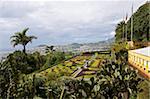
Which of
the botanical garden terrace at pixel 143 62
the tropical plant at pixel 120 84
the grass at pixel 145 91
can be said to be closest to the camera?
the grass at pixel 145 91

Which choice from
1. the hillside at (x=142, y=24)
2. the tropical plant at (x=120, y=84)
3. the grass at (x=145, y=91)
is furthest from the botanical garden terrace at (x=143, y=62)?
the hillside at (x=142, y=24)

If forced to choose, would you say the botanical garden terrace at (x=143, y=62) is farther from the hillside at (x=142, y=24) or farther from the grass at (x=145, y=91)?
the hillside at (x=142, y=24)

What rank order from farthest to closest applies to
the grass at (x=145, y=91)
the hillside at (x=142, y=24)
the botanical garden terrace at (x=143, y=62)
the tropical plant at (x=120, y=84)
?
the hillside at (x=142, y=24)
the botanical garden terrace at (x=143, y=62)
the tropical plant at (x=120, y=84)
the grass at (x=145, y=91)

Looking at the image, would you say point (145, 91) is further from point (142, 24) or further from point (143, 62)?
point (142, 24)

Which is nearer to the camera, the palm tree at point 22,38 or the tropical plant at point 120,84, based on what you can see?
the tropical plant at point 120,84

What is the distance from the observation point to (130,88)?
27578 millimetres

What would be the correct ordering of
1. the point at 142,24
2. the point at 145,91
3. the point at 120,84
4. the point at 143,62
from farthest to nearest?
the point at 142,24
the point at 143,62
the point at 120,84
the point at 145,91

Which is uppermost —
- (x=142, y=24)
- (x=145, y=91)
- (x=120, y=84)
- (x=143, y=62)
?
(x=142, y=24)

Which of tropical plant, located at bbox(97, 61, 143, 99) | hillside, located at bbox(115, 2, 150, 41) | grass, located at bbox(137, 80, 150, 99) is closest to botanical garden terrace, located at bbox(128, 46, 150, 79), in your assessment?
grass, located at bbox(137, 80, 150, 99)

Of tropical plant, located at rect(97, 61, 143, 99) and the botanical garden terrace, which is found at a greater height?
the botanical garden terrace

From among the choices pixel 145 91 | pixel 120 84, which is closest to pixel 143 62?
pixel 145 91

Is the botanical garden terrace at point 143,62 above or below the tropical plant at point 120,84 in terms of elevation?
above

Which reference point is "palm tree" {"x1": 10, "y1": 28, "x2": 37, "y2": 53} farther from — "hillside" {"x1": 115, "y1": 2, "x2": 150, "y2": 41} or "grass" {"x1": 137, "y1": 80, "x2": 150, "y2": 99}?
"grass" {"x1": 137, "y1": 80, "x2": 150, "y2": 99}

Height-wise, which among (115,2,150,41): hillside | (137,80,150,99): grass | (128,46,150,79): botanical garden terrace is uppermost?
(115,2,150,41): hillside
